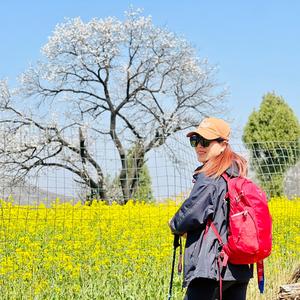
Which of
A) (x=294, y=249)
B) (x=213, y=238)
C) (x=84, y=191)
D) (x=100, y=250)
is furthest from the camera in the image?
(x=294, y=249)

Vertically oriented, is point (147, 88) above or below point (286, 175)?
above

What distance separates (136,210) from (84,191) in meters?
1.09

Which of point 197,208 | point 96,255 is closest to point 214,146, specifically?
point 197,208

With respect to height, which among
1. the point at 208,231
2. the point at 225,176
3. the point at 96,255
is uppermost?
the point at 225,176

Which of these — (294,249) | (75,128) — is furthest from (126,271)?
(294,249)

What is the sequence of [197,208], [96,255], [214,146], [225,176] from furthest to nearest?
[96,255]
[214,146]
[225,176]
[197,208]

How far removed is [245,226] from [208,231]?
17 cm

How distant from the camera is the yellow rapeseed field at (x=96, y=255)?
5.21 meters

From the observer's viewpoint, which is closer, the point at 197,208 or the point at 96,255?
the point at 197,208

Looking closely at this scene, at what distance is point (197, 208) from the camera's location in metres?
2.98

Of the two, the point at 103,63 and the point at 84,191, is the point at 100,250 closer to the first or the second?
the point at 84,191

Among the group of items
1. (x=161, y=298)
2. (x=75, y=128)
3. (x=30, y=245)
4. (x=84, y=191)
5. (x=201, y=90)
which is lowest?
(x=161, y=298)

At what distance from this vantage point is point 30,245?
19.1 feet

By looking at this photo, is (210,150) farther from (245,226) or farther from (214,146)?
(245,226)
